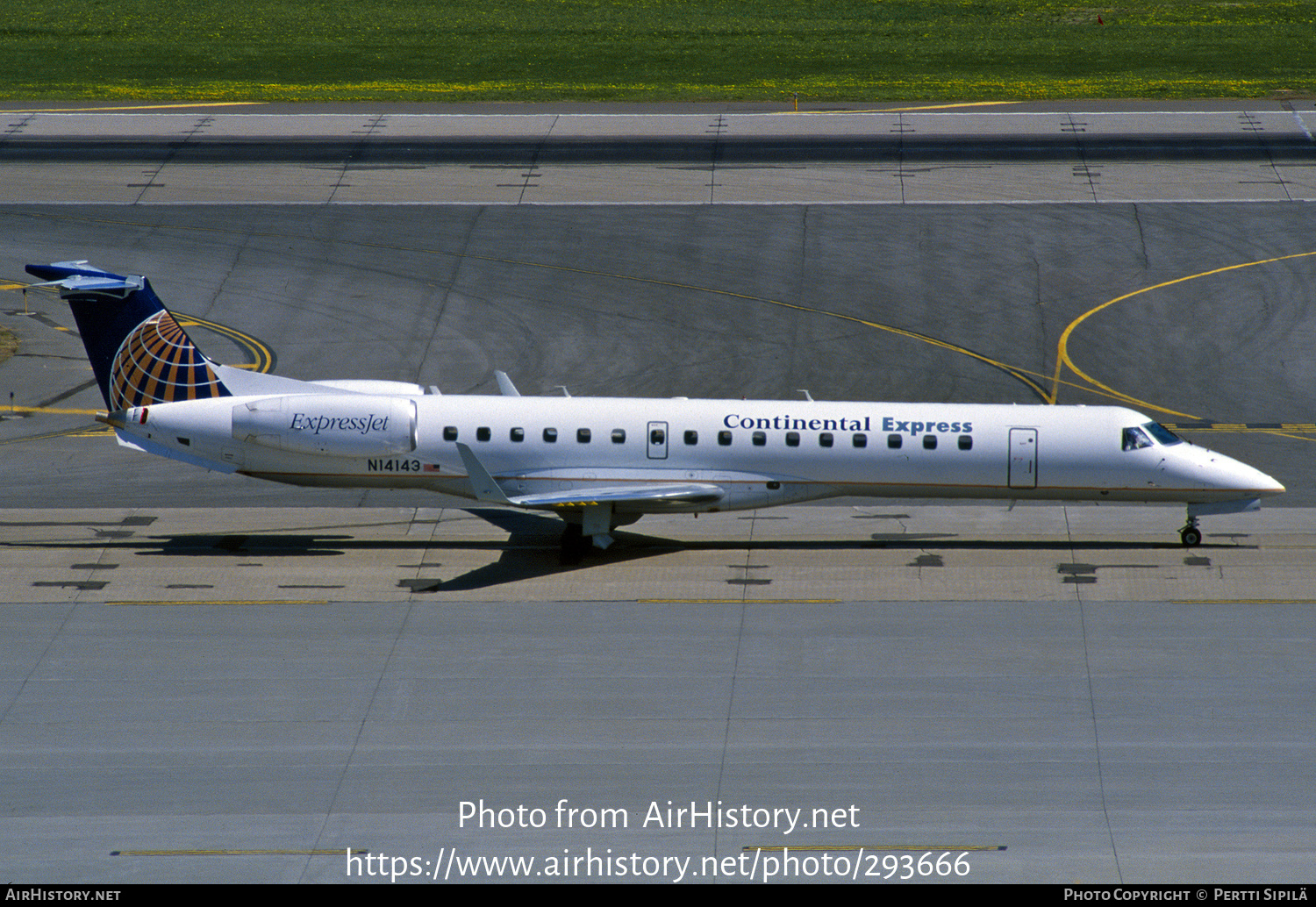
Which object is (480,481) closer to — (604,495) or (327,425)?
(604,495)

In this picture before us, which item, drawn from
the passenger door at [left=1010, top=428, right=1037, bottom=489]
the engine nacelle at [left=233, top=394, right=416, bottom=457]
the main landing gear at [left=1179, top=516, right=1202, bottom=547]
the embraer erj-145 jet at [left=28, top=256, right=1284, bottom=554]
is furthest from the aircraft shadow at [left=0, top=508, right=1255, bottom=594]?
the engine nacelle at [left=233, top=394, right=416, bottom=457]

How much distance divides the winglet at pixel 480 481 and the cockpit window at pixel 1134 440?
1409cm

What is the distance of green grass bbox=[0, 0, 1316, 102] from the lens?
76.2m

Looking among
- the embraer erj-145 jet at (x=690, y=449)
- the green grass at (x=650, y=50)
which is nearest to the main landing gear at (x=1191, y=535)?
the embraer erj-145 jet at (x=690, y=449)

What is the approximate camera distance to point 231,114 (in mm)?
71875

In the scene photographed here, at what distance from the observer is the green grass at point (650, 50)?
7625 centimetres

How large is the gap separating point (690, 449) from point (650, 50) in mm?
54632

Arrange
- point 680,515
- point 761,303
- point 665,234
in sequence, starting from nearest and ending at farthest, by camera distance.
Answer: point 680,515 → point 761,303 → point 665,234

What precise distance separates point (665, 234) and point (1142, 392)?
19.3m

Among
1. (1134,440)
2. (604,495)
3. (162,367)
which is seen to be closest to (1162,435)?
(1134,440)

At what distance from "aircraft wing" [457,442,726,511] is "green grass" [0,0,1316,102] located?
142 ft

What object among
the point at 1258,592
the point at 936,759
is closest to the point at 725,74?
the point at 1258,592

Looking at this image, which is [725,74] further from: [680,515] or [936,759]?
[936,759]

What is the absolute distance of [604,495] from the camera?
3500cm
